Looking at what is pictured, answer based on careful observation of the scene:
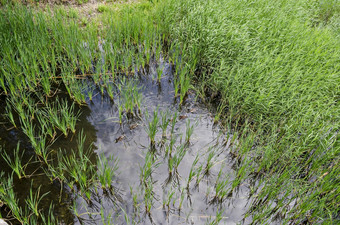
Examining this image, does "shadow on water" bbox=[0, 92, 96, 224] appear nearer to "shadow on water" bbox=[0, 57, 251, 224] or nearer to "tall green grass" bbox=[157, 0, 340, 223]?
"shadow on water" bbox=[0, 57, 251, 224]

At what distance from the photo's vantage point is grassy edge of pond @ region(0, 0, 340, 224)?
2.72 metres

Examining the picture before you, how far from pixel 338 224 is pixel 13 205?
3.14 metres

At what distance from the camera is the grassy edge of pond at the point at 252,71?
8.93 ft

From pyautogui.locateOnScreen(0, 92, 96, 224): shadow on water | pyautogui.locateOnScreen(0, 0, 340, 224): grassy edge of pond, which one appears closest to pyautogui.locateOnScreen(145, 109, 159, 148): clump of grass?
pyautogui.locateOnScreen(0, 92, 96, 224): shadow on water

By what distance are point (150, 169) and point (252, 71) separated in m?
2.32

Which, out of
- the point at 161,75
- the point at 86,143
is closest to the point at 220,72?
the point at 161,75

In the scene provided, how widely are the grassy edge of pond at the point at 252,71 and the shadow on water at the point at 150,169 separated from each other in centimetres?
31

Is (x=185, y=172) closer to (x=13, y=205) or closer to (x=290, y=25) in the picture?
(x=13, y=205)

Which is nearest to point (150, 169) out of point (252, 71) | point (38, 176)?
point (38, 176)

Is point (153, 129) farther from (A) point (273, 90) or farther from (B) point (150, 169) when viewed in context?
(A) point (273, 90)

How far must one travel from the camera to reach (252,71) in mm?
3621

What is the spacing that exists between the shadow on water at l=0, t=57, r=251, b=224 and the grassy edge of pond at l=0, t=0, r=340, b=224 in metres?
0.31

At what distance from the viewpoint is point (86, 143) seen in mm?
3018

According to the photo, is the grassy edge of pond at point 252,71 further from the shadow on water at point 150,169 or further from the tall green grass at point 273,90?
the shadow on water at point 150,169
